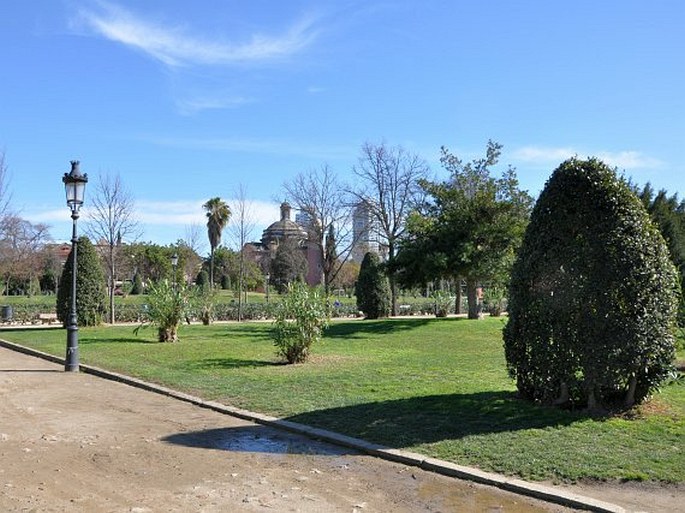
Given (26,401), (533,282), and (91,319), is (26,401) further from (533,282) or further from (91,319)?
(91,319)

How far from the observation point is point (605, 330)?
7.26m

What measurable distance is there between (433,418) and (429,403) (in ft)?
2.98

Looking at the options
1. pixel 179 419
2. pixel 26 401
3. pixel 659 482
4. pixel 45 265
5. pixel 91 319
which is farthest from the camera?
pixel 45 265

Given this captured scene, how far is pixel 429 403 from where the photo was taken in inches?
342

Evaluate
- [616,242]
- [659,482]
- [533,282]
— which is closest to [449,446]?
[659,482]

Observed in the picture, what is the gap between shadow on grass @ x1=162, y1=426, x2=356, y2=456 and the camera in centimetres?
681

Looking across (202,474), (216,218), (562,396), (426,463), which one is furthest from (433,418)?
(216,218)

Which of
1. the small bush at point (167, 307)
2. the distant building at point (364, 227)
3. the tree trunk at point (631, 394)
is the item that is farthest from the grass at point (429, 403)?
the distant building at point (364, 227)

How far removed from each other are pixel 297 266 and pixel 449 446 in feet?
213

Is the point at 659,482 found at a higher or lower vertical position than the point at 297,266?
lower

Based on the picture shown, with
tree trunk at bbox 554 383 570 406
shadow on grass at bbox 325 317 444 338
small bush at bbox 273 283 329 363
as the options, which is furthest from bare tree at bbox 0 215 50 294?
tree trunk at bbox 554 383 570 406

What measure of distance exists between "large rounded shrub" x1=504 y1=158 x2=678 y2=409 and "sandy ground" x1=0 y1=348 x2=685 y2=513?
2261mm

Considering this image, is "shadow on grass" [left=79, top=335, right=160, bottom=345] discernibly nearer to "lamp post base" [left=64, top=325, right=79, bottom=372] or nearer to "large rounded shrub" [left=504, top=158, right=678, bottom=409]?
"lamp post base" [left=64, top=325, right=79, bottom=372]

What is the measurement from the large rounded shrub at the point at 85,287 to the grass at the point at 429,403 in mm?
6503
